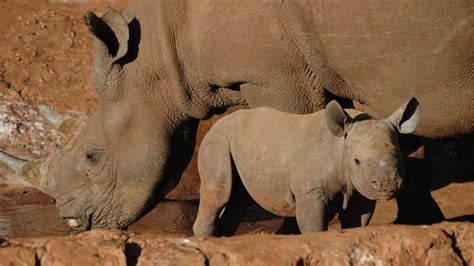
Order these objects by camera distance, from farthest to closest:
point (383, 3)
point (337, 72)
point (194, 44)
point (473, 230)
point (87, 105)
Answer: point (87, 105)
point (194, 44)
point (337, 72)
point (383, 3)
point (473, 230)

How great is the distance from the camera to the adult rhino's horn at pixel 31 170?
29.2 ft

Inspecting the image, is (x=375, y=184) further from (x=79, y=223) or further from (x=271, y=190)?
(x=79, y=223)

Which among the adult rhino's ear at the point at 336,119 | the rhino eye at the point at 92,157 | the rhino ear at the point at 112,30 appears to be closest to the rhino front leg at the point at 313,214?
the adult rhino's ear at the point at 336,119

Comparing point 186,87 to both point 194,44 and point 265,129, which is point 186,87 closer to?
point 194,44

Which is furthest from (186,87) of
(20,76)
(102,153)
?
(20,76)

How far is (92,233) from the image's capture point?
5836 mm

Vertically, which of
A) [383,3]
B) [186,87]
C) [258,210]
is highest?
[383,3]

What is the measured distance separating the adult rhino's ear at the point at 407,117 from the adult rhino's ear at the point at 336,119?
267mm

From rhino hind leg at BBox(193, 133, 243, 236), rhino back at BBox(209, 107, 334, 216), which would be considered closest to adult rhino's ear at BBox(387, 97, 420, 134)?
rhino back at BBox(209, 107, 334, 216)

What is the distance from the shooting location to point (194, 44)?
8234 millimetres

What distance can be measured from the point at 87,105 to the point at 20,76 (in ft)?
2.57

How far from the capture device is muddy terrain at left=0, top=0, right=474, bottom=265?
5.71 m

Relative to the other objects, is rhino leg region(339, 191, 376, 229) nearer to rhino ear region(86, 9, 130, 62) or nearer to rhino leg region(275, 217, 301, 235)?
rhino leg region(275, 217, 301, 235)

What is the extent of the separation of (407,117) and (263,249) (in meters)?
1.51
